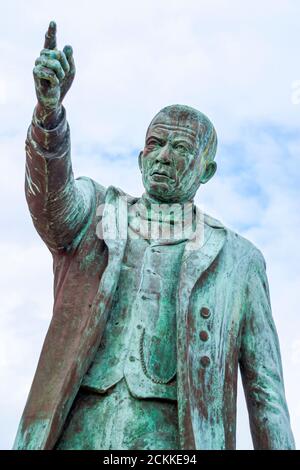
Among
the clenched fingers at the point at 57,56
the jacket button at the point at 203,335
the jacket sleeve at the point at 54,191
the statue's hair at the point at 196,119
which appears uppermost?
the statue's hair at the point at 196,119

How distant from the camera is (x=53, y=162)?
9.44 meters

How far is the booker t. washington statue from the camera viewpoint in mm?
9086

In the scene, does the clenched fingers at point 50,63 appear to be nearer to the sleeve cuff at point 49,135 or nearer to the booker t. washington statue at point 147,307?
the booker t. washington statue at point 147,307

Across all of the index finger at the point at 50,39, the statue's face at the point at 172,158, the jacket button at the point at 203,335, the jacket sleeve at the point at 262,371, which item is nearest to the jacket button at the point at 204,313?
the jacket button at the point at 203,335

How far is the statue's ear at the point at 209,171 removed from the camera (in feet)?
34.6

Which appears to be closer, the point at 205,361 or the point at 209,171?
the point at 205,361

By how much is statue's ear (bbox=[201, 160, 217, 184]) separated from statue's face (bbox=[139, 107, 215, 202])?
A: 0.18 m

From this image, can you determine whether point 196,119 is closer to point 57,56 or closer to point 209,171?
point 209,171

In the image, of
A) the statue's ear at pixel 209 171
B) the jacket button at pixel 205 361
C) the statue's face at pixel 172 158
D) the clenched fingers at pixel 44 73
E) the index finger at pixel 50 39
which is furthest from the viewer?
the statue's ear at pixel 209 171

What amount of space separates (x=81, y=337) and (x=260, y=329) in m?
1.48

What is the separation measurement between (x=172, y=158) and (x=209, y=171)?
553 mm

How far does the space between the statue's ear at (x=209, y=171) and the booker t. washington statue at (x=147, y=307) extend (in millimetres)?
25

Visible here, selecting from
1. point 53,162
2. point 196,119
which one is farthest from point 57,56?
point 196,119
